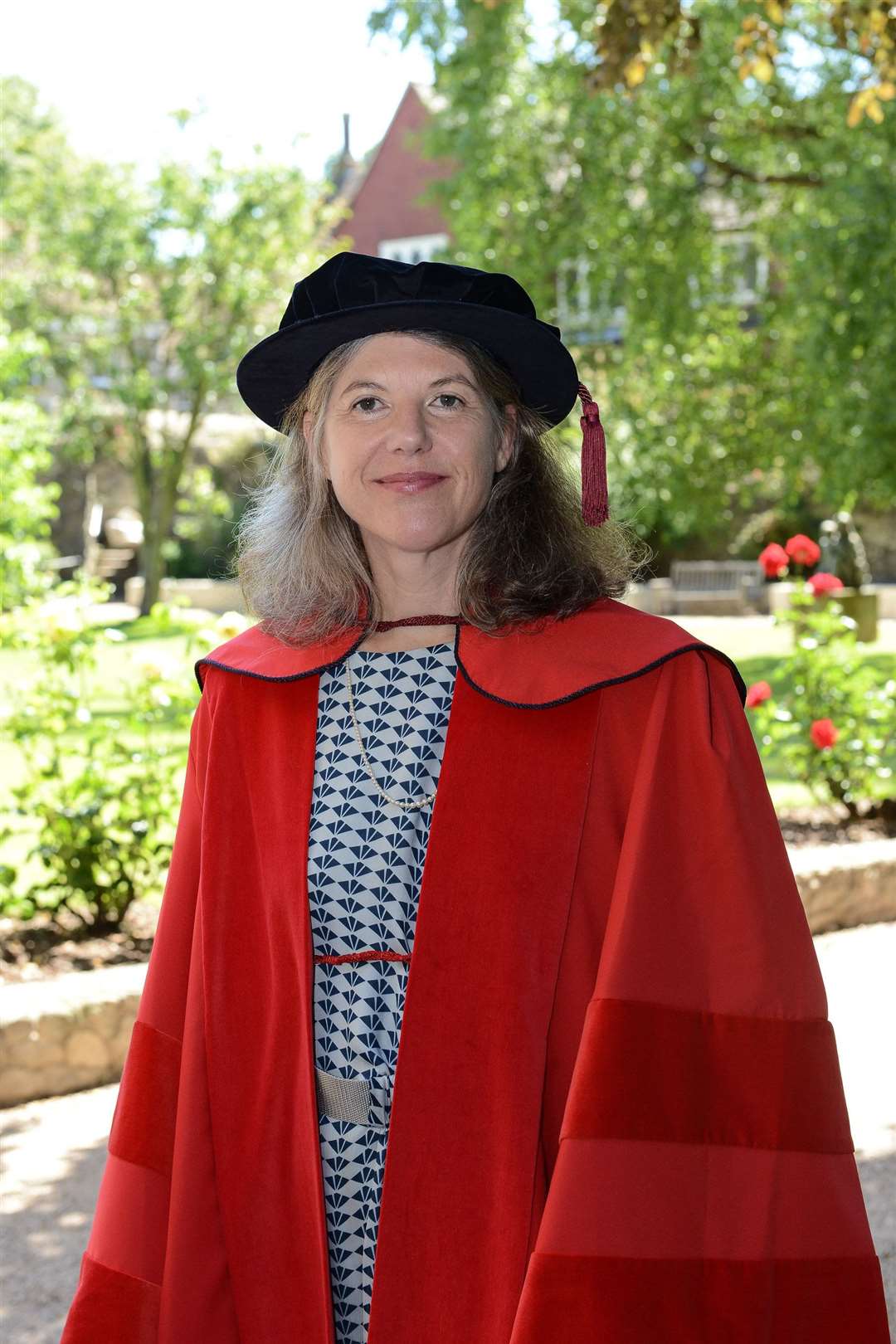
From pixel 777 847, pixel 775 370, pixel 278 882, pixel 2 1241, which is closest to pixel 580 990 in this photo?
pixel 777 847

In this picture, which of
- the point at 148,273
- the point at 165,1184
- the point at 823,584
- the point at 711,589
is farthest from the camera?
the point at 148,273

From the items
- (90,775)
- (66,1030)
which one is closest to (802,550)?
(90,775)

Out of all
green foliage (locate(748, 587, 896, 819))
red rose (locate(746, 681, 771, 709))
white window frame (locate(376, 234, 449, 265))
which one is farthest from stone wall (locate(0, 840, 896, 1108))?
white window frame (locate(376, 234, 449, 265))

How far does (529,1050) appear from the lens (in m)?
2.04

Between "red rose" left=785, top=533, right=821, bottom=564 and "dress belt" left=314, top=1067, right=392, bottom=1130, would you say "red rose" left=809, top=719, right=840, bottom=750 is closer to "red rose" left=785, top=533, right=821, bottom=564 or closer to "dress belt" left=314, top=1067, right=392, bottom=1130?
"red rose" left=785, top=533, right=821, bottom=564

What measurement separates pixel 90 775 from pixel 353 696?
3.97m

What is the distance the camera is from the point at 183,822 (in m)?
2.34

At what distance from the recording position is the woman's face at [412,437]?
7.42 ft

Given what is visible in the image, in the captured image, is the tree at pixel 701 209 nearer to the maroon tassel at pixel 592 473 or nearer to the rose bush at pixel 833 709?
the rose bush at pixel 833 709

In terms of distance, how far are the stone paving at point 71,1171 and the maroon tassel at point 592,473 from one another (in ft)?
6.36

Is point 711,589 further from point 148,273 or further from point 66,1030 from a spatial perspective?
point 66,1030

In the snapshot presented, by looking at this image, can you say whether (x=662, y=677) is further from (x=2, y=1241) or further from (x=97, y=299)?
(x=97, y=299)

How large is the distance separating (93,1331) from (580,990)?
840mm

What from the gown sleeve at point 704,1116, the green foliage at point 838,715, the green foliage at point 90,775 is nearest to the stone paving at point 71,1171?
the green foliage at point 90,775
